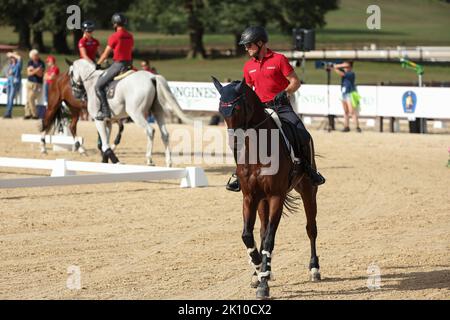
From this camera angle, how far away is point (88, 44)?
22.7 m

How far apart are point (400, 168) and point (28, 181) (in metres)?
8.68

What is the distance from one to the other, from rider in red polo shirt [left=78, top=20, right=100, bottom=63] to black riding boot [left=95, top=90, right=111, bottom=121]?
144cm

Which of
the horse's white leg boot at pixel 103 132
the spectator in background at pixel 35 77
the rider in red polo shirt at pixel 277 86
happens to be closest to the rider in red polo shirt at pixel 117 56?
the horse's white leg boot at pixel 103 132

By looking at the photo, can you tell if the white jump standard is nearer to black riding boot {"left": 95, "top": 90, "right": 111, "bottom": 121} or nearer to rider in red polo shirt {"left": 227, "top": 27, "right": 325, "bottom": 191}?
black riding boot {"left": 95, "top": 90, "right": 111, "bottom": 121}

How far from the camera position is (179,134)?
2961 cm

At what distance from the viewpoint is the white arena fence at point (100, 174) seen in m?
16.3

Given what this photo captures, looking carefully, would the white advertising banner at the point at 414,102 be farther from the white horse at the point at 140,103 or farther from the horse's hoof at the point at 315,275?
the horse's hoof at the point at 315,275

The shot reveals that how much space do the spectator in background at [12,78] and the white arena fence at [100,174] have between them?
645 inches

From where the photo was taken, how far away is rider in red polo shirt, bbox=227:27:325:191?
10859 millimetres

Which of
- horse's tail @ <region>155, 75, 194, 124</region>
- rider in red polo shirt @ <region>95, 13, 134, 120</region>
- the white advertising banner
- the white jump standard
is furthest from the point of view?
the white advertising banner

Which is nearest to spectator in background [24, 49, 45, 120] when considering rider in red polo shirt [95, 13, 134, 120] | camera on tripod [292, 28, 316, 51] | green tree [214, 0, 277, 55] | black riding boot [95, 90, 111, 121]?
camera on tripod [292, 28, 316, 51]

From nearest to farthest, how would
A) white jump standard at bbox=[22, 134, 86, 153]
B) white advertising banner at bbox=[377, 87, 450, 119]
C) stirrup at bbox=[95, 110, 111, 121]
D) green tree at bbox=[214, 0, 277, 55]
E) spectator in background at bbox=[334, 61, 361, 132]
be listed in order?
stirrup at bbox=[95, 110, 111, 121], white jump standard at bbox=[22, 134, 86, 153], white advertising banner at bbox=[377, 87, 450, 119], spectator in background at bbox=[334, 61, 361, 132], green tree at bbox=[214, 0, 277, 55]

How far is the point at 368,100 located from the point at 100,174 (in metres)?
15.0
